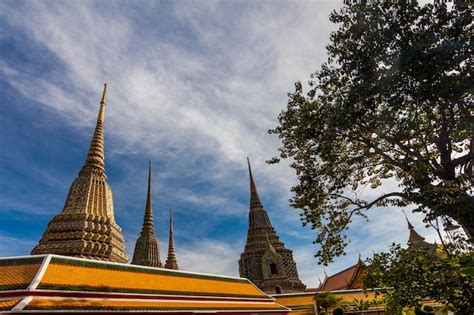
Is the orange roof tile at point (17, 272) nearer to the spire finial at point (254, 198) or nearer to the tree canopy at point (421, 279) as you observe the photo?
the tree canopy at point (421, 279)

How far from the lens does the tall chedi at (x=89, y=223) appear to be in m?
25.9

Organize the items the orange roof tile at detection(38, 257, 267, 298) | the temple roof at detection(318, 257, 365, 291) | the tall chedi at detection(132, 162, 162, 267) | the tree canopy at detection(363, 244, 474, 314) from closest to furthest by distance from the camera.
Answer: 1. the tree canopy at detection(363, 244, 474, 314)
2. the orange roof tile at detection(38, 257, 267, 298)
3. the temple roof at detection(318, 257, 365, 291)
4. the tall chedi at detection(132, 162, 162, 267)

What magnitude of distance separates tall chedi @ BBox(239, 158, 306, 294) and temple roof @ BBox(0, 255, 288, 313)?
66.3 feet

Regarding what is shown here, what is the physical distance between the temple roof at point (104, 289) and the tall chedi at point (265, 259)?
2021 centimetres

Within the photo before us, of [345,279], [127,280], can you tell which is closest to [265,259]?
[345,279]

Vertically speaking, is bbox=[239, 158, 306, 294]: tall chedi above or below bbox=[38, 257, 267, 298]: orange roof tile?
above

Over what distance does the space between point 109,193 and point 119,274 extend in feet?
53.9

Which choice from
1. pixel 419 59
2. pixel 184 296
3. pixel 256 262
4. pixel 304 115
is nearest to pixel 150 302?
pixel 184 296

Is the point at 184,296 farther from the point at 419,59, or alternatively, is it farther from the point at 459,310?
the point at 419,59

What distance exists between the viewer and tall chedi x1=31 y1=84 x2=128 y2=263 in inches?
1019

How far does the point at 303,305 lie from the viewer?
1045 inches

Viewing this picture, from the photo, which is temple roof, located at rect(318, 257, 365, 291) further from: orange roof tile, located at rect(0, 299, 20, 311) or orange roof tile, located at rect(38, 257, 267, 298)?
orange roof tile, located at rect(0, 299, 20, 311)

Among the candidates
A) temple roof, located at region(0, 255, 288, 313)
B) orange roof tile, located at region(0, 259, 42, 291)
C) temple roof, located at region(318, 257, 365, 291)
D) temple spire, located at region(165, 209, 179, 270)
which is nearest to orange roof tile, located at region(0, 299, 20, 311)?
temple roof, located at region(0, 255, 288, 313)

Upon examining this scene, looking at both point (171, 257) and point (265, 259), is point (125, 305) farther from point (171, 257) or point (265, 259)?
point (171, 257)
